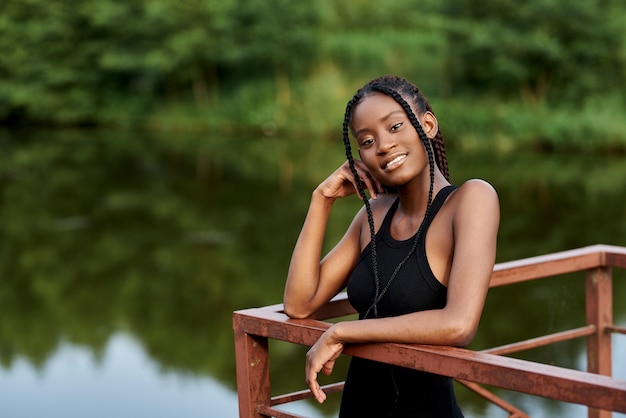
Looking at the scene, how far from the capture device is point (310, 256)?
254 cm

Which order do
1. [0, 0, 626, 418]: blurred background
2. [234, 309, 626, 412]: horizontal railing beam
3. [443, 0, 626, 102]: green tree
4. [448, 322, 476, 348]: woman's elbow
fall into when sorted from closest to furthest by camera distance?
[234, 309, 626, 412]: horizontal railing beam
[448, 322, 476, 348]: woman's elbow
[0, 0, 626, 418]: blurred background
[443, 0, 626, 102]: green tree

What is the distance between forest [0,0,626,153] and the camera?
19531 millimetres

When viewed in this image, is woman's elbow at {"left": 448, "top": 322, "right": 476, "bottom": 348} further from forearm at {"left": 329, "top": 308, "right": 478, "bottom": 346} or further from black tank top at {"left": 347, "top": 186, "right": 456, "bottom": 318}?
black tank top at {"left": 347, "top": 186, "right": 456, "bottom": 318}

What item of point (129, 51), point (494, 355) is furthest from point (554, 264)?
point (129, 51)

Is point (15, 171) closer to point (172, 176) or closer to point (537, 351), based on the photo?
point (172, 176)

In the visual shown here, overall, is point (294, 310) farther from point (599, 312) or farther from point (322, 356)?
point (599, 312)

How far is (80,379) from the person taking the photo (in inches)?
279

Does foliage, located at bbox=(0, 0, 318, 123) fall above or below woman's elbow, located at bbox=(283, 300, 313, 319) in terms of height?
above

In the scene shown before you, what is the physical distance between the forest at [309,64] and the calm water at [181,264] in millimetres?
2269

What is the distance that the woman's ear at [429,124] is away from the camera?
7.79ft

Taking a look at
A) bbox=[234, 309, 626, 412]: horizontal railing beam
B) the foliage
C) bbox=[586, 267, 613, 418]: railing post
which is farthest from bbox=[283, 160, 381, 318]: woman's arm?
the foliage

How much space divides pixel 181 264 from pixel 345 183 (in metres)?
8.18

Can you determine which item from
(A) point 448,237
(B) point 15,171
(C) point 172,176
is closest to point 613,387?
(A) point 448,237

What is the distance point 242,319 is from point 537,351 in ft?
18.8
